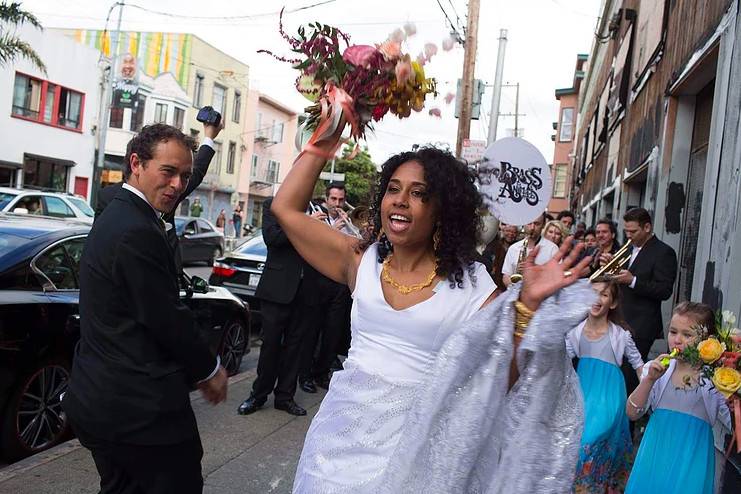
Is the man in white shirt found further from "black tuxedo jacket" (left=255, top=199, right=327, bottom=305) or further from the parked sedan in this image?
the parked sedan

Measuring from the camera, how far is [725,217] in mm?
5203

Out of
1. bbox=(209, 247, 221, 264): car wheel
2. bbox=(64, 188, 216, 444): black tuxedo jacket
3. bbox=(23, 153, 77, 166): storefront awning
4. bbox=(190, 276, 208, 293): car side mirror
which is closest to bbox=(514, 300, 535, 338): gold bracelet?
bbox=(64, 188, 216, 444): black tuxedo jacket

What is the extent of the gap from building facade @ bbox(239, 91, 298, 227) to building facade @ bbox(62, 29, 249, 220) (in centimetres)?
99

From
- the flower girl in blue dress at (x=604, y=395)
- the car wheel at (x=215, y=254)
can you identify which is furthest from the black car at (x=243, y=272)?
the car wheel at (x=215, y=254)

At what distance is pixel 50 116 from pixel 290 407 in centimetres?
2761

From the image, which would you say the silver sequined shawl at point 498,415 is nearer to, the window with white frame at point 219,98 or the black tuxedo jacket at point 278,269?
the black tuxedo jacket at point 278,269

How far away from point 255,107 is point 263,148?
383 centimetres

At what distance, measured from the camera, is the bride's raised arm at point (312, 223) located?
8.34 feet

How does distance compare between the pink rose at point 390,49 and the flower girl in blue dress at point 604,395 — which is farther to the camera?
the flower girl in blue dress at point 604,395

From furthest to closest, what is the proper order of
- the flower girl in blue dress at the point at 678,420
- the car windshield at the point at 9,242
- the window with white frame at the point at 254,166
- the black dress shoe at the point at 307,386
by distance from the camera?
the window with white frame at the point at 254,166 → the black dress shoe at the point at 307,386 → the car windshield at the point at 9,242 → the flower girl in blue dress at the point at 678,420

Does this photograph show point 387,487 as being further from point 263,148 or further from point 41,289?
point 263,148

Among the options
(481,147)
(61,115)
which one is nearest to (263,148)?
(61,115)

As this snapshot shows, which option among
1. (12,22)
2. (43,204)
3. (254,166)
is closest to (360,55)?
(43,204)

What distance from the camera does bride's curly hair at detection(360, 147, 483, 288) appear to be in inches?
96.0
